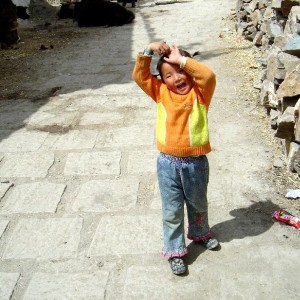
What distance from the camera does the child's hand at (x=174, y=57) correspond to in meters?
2.60

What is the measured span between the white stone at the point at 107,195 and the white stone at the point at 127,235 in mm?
187

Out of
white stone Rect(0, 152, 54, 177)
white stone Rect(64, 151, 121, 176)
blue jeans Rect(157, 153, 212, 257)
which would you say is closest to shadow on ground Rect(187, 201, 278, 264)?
blue jeans Rect(157, 153, 212, 257)

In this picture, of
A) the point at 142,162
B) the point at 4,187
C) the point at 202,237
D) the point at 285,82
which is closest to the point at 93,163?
the point at 142,162

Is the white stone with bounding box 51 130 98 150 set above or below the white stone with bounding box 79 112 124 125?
above

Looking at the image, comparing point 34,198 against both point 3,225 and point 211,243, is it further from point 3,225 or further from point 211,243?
point 211,243

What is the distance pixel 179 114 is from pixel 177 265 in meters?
1.00

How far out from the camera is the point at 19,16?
45.6 feet

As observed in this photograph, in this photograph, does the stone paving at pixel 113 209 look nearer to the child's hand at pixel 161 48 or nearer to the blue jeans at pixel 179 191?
the blue jeans at pixel 179 191

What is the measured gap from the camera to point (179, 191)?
2881 millimetres

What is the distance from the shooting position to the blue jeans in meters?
2.81

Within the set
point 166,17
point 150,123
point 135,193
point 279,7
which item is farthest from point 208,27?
point 135,193

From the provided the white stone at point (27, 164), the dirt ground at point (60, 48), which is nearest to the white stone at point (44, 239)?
the white stone at point (27, 164)

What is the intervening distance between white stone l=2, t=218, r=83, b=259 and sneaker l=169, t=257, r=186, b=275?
74 cm

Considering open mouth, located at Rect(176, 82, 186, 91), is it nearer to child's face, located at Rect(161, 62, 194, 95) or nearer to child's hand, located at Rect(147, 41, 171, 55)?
child's face, located at Rect(161, 62, 194, 95)
